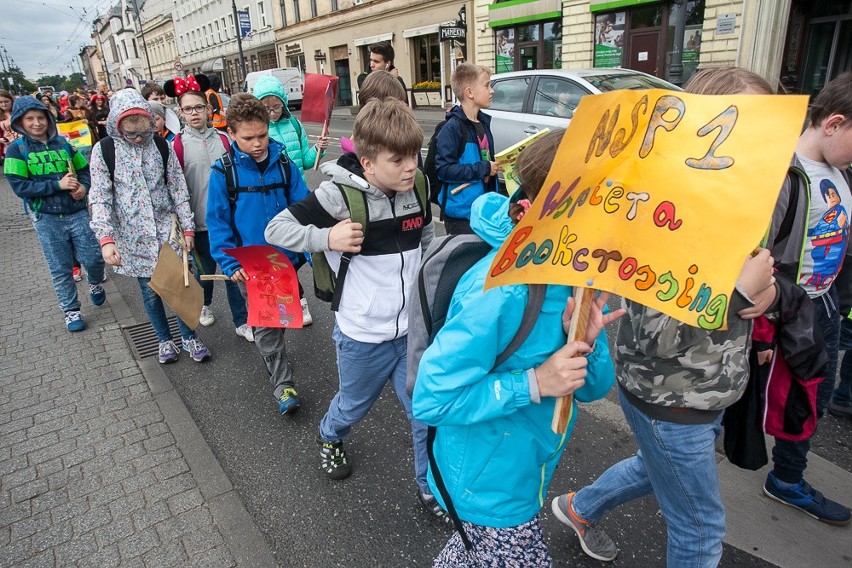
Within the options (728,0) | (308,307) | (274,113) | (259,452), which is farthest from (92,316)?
(728,0)

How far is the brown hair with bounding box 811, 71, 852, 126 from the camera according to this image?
1934 millimetres

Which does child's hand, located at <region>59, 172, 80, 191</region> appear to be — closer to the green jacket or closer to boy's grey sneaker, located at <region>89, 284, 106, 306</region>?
boy's grey sneaker, located at <region>89, 284, 106, 306</region>

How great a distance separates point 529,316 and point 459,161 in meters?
2.87

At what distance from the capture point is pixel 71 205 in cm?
467

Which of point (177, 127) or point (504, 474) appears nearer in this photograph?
point (504, 474)

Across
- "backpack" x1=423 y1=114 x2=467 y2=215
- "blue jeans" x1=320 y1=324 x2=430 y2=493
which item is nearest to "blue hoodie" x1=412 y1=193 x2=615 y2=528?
"blue jeans" x1=320 y1=324 x2=430 y2=493

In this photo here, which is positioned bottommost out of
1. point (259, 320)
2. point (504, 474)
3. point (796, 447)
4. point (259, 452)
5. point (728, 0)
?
point (259, 452)

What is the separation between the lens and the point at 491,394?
1413mm

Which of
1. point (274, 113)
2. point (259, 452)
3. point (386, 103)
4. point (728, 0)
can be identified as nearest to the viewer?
point (386, 103)

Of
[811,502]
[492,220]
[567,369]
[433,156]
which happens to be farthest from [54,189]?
[811,502]

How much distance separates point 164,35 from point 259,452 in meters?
78.3

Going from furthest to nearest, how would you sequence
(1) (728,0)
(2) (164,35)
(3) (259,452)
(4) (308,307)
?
(2) (164,35), (1) (728,0), (4) (308,307), (3) (259,452)

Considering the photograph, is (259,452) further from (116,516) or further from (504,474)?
(504,474)

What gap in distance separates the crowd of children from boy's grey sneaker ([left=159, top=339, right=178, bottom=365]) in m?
0.20
